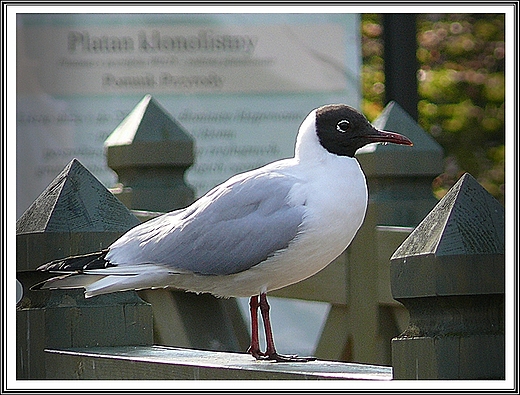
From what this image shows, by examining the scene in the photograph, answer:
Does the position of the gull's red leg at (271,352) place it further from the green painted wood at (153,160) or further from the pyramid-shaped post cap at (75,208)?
the green painted wood at (153,160)

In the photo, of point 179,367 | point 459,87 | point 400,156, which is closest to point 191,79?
point 400,156

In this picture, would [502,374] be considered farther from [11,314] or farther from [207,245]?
[11,314]

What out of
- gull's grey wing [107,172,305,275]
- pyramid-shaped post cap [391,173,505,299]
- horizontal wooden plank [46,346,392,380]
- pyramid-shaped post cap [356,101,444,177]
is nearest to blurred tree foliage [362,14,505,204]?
pyramid-shaped post cap [356,101,444,177]

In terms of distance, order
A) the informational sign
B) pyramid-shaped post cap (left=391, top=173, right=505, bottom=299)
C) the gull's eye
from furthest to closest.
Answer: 1. the informational sign
2. the gull's eye
3. pyramid-shaped post cap (left=391, top=173, right=505, bottom=299)

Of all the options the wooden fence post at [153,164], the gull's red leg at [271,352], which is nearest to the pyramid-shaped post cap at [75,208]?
the gull's red leg at [271,352]

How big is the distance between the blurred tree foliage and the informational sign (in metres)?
4.28

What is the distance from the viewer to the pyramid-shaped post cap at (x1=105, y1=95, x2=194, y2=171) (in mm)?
4082

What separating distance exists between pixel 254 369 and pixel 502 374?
1.85ft

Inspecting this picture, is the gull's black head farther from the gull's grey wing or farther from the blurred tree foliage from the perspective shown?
the blurred tree foliage

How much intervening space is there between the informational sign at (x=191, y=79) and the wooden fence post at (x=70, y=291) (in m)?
3.30

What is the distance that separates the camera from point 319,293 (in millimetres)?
3953

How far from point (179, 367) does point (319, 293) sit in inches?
59.6

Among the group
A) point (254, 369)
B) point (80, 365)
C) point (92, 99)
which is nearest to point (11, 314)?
point (80, 365)

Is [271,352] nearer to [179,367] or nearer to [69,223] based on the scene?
[179,367]
